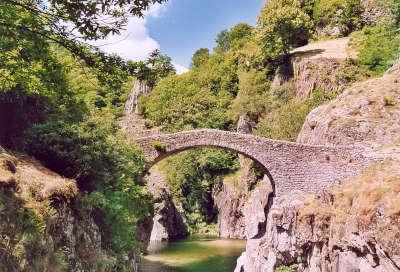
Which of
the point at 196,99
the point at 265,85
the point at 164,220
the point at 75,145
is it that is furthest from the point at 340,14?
the point at 75,145

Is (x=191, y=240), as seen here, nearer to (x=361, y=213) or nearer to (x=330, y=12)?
(x=361, y=213)

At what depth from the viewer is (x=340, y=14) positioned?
44875 mm

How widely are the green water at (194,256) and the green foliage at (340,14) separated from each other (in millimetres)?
23540

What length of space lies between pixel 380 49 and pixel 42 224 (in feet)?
103

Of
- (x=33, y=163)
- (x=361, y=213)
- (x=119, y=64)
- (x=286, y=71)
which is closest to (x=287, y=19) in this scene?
(x=286, y=71)

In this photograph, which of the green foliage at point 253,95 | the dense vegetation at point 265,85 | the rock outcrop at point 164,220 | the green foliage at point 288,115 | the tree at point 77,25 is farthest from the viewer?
the green foliage at point 253,95

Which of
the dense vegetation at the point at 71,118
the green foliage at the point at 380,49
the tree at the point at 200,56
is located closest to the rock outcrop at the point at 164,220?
the green foliage at the point at 380,49

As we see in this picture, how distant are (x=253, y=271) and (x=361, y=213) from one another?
7.90 metres

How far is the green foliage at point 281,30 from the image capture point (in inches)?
1585

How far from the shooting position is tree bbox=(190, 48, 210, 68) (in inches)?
2641

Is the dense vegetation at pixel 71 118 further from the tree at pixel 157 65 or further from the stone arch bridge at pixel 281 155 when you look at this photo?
the stone arch bridge at pixel 281 155

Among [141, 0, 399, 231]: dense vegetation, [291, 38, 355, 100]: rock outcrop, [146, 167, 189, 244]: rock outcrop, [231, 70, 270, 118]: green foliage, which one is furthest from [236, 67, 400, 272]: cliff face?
[231, 70, 270, 118]: green foliage

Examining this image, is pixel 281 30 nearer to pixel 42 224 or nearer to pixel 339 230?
pixel 339 230

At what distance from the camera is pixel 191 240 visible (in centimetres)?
3578
